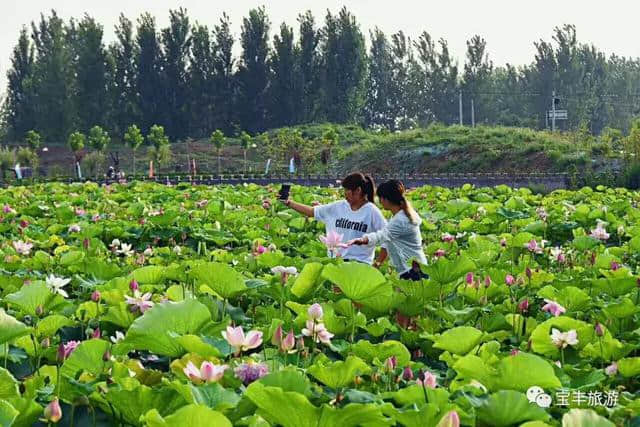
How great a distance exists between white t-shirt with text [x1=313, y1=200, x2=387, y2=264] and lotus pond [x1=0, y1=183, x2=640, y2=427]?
0.62 m

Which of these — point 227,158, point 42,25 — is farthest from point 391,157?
point 42,25

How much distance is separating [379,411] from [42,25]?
4889 centimetres

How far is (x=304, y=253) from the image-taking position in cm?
501

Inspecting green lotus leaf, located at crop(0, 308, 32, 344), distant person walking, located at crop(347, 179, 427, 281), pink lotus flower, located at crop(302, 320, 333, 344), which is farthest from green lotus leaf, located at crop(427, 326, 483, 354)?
distant person walking, located at crop(347, 179, 427, 281)

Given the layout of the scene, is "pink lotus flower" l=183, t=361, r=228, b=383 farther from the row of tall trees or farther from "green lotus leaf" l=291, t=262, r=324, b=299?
the row of tall trees

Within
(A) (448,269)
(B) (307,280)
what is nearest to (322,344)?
(B) (307,280)

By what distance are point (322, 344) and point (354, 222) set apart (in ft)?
7.57

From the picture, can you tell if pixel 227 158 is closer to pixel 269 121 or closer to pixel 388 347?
pixel 269 121

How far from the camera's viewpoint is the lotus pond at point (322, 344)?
1566mm

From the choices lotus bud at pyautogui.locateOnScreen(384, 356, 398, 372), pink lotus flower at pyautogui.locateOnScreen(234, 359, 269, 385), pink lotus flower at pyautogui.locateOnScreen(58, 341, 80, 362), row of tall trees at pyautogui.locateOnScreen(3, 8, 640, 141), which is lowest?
lotus bud at pyautogui.locateOnScreen(384, 356, 398, 372)

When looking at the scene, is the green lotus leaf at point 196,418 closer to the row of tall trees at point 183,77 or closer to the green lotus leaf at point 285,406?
the green lotus leaf at point 285,406

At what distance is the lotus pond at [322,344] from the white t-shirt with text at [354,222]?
0.62 meters

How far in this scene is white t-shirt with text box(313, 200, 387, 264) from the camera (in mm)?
4504

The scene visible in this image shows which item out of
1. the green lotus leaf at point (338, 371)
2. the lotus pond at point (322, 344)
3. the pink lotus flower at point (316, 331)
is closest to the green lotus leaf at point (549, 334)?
the lotus pond at point (322, 344)
